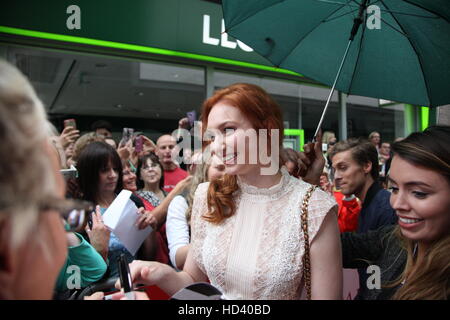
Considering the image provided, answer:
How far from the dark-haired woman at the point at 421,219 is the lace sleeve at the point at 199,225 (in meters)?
0.74

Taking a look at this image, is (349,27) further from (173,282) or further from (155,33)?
(155,33)

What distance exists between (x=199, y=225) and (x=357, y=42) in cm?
136

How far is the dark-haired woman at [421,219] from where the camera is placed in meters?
1.16

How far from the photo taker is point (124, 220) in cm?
194

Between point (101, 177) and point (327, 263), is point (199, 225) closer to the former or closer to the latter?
point (327, 263)

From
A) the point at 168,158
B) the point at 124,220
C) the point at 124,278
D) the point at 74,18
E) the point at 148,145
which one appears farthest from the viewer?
the point at 74,18

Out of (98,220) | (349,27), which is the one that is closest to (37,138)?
(98,220)

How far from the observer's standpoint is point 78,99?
588 centimetres

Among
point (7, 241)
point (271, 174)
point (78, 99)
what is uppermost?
point (78, 99)

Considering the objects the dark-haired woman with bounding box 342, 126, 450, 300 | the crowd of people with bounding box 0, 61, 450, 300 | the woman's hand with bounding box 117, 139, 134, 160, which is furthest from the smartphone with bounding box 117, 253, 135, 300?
the woman's hand with bounding box 117, 139, 134, 160

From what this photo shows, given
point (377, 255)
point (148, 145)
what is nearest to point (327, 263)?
point (377, 255)

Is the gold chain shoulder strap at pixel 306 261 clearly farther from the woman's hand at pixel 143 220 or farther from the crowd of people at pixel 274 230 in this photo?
the woman's hand at pixel 143 220

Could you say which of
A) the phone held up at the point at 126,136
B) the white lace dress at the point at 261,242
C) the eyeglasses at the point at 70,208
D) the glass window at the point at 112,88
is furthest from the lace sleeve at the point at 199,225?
the glass window at the point at 112,88
